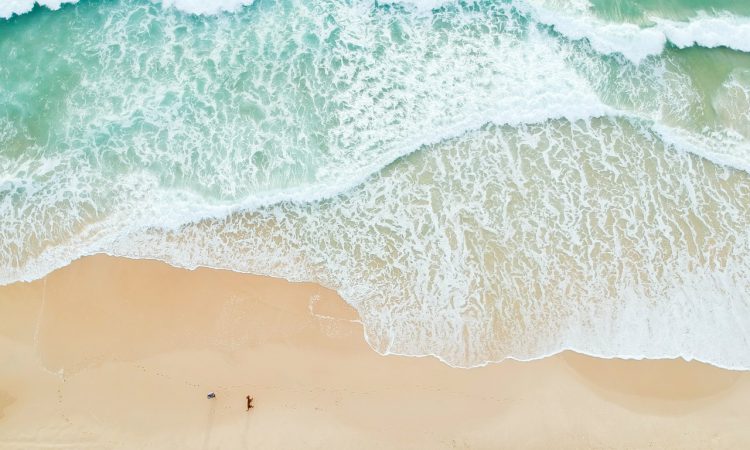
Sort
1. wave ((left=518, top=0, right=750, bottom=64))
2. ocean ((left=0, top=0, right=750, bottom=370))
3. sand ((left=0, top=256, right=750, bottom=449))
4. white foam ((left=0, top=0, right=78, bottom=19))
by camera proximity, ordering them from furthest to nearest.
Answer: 1. white foam ((left=0, top=0, right=78, bottom=19))
2. wave ((left=518, top=0, right=750, bottom=64))
3. ocean ((left=0, top=0, right=750, bottom=370))
4. sand ((left=0, top=256, right=750, bottom=449))

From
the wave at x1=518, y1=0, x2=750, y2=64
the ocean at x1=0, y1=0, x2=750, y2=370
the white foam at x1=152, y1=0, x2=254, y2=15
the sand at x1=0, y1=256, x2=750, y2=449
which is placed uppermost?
the white foam at x1=152, y1=0, x2=254, y2=15

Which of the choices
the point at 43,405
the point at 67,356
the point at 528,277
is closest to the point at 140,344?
the point at 67,356

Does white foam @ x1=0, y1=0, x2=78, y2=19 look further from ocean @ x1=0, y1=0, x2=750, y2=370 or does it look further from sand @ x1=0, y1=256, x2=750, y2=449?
sand @ x1=0, y1=256, x2=750, y2=449

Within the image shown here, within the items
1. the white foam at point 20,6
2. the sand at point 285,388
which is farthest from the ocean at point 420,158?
the sand at point 285,388

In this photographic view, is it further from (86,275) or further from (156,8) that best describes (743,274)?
(156,8)

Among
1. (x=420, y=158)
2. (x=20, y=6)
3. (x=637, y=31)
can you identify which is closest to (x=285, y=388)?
(x=420, y=158)

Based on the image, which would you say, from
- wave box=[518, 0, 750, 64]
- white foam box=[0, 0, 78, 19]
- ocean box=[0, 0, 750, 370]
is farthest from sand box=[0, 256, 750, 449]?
wave box=[518, 0, 750, 64]

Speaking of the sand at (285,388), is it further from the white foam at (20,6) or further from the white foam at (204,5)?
the white foam at (20,6)
